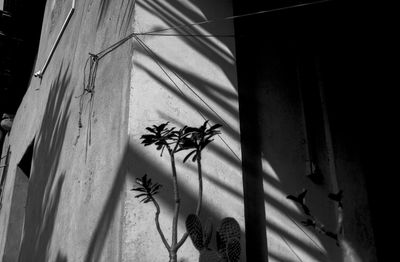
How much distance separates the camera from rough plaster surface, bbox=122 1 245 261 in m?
2.37

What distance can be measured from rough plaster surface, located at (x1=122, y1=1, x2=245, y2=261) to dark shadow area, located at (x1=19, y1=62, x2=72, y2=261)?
5.39 ft

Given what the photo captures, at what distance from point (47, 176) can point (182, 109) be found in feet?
7.99

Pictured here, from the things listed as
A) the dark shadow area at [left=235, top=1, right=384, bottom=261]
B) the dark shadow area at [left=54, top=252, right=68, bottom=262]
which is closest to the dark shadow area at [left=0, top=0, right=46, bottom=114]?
the dark shadow area at [left=235, top=1, right=384, bottom=261]

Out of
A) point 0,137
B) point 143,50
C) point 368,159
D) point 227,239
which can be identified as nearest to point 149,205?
point 227,239

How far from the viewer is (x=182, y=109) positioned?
276cm

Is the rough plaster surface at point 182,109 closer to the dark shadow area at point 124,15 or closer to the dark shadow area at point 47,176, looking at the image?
the dark shadow area at point 124,15

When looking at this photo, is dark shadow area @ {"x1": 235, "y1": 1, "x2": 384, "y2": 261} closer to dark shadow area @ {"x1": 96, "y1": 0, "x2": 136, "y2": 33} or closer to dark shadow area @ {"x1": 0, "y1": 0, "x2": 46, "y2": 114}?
dark shadow area @ {"x1": 96, "y1": 0, "x2": 136, "y2": 33}

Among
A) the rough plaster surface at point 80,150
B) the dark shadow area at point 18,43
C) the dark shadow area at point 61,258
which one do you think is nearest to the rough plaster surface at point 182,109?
the rough plaster surface at point 80,150

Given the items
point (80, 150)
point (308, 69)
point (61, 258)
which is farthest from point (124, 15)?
point (61, 258)

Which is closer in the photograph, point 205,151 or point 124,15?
point 205,151

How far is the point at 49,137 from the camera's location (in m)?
5.02

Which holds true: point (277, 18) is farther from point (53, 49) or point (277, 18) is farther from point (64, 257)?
point (53, 49)

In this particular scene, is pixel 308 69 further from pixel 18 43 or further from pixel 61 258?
pixel 18 43

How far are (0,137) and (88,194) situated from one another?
822 cm
